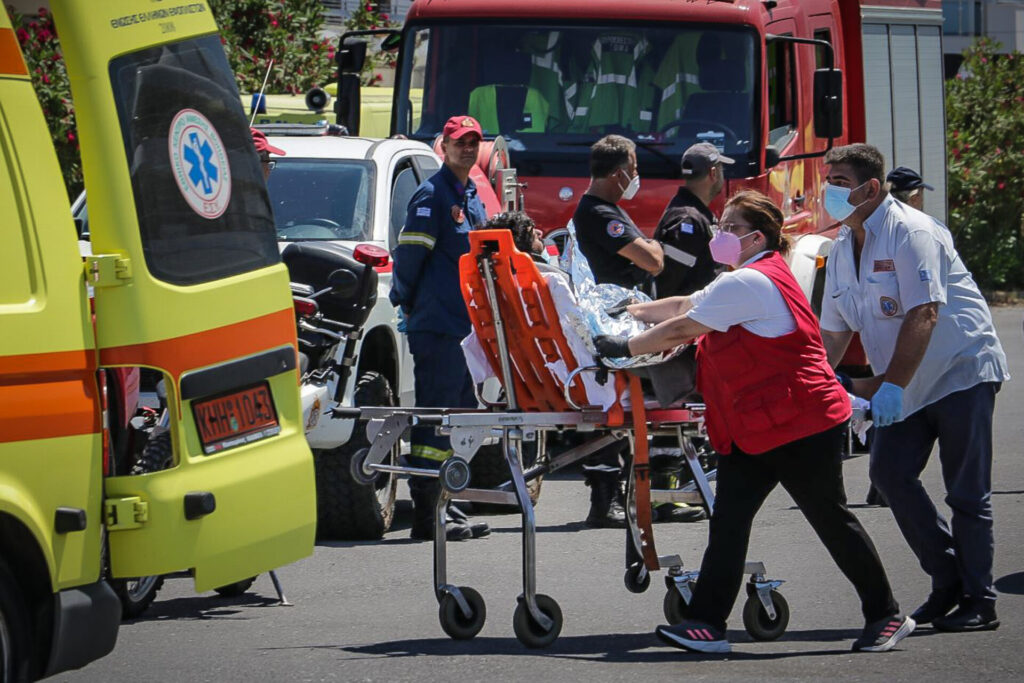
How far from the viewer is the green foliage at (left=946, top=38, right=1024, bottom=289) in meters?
24.2

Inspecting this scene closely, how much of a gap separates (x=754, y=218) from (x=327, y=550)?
3358 mm

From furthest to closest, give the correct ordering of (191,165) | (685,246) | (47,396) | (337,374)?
1. (685,246)
2. (337,374)
3. (191,165)
4. (47,396)

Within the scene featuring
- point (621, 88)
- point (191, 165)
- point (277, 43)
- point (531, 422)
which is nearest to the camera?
point (191, 165)

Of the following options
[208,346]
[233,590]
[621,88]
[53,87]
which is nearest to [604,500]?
[233,590]

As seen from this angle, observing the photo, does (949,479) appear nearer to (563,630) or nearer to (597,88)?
(563,630)

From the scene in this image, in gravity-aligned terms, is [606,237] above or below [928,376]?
above

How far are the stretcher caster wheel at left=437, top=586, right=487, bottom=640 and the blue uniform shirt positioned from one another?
239 centimetres

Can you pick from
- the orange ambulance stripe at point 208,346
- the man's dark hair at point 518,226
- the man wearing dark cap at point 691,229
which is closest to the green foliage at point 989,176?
the man wearing dark cap at point 691,229

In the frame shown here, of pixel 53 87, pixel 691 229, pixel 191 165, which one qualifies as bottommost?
pixel 691 229

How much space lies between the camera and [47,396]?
4.62 m

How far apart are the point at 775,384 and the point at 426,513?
3.26 meters

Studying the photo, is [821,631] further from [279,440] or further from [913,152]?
[913,152]

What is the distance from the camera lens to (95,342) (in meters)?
4.78

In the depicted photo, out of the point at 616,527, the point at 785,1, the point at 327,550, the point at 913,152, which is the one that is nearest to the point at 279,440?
the point at 327,550
